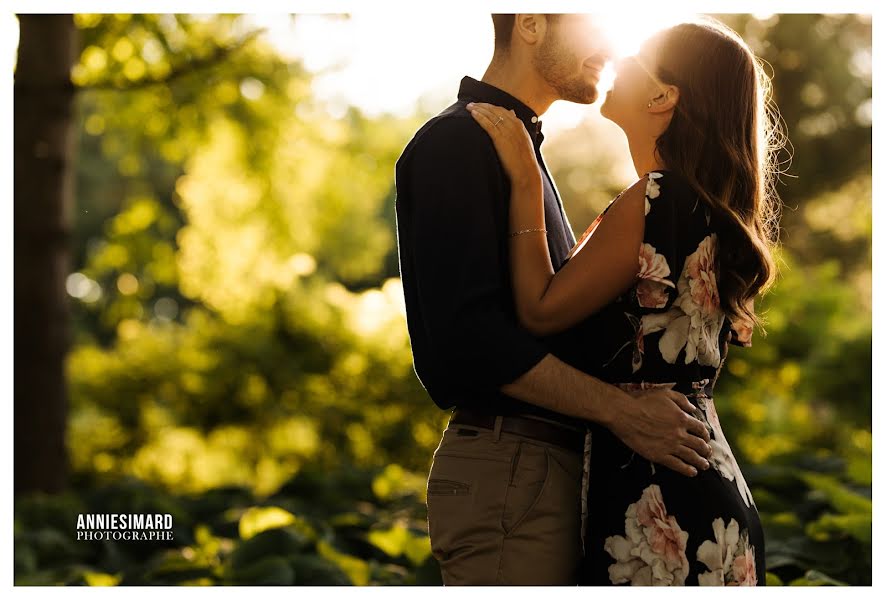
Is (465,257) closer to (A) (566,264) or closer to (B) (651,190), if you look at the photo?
(A) (566,264)

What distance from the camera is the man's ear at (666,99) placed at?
2.01m

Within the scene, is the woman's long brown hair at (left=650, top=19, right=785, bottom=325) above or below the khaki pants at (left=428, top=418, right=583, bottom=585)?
above

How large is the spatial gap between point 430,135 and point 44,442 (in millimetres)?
4350

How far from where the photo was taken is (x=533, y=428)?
6.44 ft

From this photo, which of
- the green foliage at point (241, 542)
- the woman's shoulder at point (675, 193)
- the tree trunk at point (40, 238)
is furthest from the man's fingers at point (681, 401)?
the tree trunk at point (40, 238)

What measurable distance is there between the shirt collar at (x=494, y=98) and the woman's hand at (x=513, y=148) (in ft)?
0.60

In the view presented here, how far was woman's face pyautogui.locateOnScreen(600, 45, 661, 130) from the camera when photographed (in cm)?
204

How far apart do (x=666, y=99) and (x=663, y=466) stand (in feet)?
2.54

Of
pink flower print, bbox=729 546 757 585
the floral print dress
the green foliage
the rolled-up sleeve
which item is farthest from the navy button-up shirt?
the green foliage

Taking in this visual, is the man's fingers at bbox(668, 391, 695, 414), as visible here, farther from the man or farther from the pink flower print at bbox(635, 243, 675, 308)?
the pink flower print at bbox(635, 243, 675, 308)

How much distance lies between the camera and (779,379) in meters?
7.21

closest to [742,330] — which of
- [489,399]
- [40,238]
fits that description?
[489,399]
